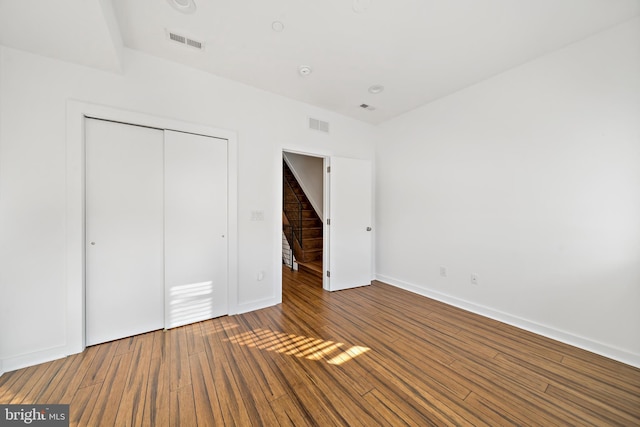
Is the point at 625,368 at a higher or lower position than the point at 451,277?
lower

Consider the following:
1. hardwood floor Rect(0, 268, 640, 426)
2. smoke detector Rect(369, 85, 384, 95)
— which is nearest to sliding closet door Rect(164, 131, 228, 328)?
hardwood floor Rect(0, 268, 640, 426)

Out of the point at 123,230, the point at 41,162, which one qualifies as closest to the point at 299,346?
the point at 123,230

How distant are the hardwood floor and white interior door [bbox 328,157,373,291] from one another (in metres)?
1.18

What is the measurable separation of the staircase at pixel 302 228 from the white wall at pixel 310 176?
165 millimetres

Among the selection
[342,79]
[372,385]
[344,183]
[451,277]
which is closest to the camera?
[372,385]

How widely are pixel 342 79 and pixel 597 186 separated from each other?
8.97ft

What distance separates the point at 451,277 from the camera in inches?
122

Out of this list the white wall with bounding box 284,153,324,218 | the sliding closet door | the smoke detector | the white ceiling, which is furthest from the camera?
the white wall with bounding box 284,153,324,218

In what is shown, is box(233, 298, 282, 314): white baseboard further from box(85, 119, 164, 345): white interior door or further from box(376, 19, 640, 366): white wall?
box(376, 19, 640, 366): white wall

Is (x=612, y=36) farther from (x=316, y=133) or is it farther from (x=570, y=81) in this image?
(x=316, y=133)

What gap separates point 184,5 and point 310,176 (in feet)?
14.2

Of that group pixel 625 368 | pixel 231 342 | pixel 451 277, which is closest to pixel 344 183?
pixel 451 277

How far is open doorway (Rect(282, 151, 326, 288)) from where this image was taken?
495 cm

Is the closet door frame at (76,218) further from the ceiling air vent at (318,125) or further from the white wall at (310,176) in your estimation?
the white wall at (310,176)
